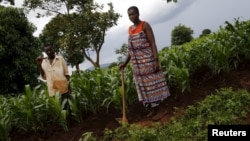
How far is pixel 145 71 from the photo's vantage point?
5.91m

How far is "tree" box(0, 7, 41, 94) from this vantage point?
1322 cm

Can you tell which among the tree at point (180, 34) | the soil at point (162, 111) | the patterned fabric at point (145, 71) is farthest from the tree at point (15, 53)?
the tree at point (180, 34)

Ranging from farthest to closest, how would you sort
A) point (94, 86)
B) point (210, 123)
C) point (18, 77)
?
1. point (18, 77)
2. point (94, 86)
3. point (210, 123)

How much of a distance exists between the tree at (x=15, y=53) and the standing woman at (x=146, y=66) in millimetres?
7781

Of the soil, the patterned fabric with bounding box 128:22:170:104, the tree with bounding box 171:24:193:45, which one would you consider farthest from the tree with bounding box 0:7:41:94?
the tree with bounding box 171:24:193:45

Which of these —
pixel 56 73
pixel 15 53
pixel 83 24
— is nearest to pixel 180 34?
pixel 83 24

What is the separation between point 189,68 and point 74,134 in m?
2.05

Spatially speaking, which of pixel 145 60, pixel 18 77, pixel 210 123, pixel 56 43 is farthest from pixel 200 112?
pixel 56 43

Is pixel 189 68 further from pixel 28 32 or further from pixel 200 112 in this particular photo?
pixel 28 32

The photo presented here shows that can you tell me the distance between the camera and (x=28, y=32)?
46.3 ft

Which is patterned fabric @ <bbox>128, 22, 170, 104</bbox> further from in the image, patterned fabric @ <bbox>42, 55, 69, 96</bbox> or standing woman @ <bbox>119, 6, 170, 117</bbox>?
patterned fabric @ <bbox>42, 55, 69, 96</bbox>

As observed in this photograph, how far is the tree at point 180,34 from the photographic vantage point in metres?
31.8

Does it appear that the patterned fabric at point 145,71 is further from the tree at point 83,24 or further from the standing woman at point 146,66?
the tree at point 83,24

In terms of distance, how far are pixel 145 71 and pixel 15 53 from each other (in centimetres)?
852
